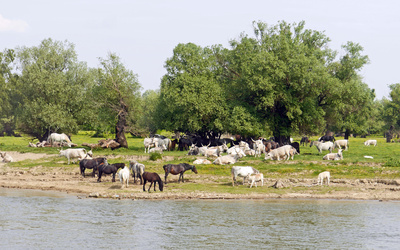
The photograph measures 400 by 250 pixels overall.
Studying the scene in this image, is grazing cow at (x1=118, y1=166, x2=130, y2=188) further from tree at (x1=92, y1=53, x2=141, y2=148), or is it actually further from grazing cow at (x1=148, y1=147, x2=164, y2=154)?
tree at (x1=92, y1=53, x2=141, y2=148)

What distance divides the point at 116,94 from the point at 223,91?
38.7ft

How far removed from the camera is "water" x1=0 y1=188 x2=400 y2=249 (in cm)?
1839

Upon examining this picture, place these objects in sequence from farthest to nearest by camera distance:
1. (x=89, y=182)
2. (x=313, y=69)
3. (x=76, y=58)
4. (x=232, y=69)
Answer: (x=76, y=58) < (x=232, y=69) < (x=313, y=69) < (x=89, y=182)

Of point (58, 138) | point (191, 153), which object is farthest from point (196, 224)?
point (58, 138)

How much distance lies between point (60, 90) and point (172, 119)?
1532 centimetres

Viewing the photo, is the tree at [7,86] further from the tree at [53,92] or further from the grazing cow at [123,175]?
the grazing cow at [123,175]

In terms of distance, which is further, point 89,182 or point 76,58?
point 76,58

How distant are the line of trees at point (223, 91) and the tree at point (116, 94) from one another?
4.3 inches

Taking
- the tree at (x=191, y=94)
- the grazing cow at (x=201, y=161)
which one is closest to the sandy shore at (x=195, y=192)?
the grazing cow at (x=201, y=161)

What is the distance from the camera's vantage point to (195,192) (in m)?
28.5

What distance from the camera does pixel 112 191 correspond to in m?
28.9

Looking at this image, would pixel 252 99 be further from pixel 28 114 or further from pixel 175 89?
pixel 28 114

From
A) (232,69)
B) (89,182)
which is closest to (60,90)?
(232,69)

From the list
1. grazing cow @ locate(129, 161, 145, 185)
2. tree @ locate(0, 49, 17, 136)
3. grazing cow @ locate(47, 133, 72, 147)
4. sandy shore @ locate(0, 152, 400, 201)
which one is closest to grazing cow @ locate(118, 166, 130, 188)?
sandy shore @ locate(0, 152, 400, 201)
